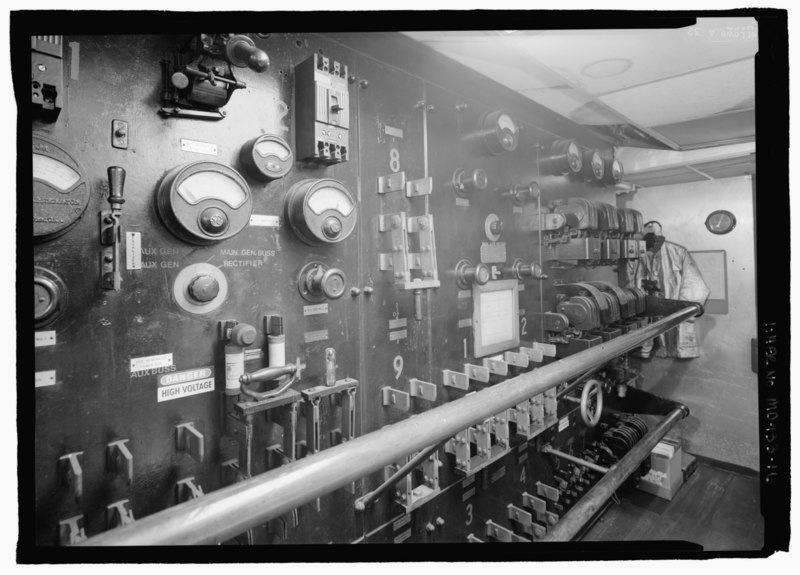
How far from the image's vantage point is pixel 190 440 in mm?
1357

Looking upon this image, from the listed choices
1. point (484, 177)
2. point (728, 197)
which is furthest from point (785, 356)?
point (728, 197)

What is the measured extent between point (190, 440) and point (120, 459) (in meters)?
0.19

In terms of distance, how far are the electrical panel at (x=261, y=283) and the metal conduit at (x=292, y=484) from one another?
0.20 meters

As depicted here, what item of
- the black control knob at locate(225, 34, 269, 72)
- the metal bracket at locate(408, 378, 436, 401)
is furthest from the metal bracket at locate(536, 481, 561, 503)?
the black control knob at locate(225, 34, 269, 72)

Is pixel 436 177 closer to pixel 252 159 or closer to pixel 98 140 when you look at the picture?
pixel 252 159

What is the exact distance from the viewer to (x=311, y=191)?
161cm

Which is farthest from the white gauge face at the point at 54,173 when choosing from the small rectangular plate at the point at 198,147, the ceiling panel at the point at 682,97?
the ceiling panel at the point at 682,97

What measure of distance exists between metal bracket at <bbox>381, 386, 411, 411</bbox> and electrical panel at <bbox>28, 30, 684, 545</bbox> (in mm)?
15

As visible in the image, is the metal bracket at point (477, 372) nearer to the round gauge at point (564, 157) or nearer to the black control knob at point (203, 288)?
the black control knob at point (203, 288)

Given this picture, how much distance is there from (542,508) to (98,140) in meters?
3.00

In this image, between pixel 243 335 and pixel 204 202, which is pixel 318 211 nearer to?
pixel 204 202

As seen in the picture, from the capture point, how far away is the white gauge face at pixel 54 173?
1.14 meters

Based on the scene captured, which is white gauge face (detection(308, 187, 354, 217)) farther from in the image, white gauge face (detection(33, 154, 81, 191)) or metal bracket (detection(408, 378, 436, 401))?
metal bracket (detection(408, 378, 436, 401))

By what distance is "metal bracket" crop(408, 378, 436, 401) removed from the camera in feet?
6.73
